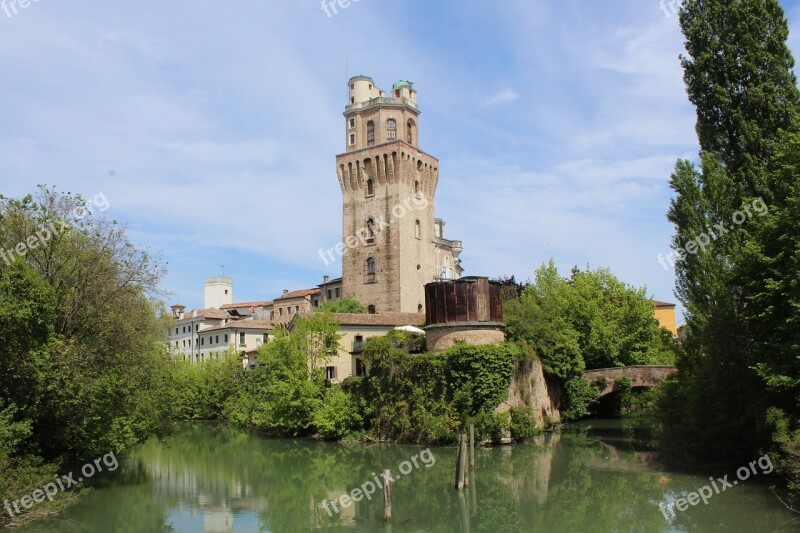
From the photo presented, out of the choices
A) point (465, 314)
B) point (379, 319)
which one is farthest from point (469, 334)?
point (379, 319)

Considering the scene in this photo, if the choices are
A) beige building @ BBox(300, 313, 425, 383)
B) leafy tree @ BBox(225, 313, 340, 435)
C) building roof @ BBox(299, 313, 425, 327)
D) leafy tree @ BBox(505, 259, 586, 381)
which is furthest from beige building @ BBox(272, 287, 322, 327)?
leafy tree @ BBox(505, 259, 586, 381)

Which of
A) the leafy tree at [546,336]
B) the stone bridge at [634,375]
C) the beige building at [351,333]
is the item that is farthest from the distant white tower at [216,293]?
the stone bridge at [634,375]

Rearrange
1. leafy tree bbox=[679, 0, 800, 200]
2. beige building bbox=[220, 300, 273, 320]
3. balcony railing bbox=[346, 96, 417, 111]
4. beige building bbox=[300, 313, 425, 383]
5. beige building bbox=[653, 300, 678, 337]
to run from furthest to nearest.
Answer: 1. beige building bbox=[220, 300, 273, 320]
2. beige building bbox=[653, 300, 678, 337]
3. balcony railing bbox=[346, 96, 417, 111]
4. beige building bbox=[300, 313, 425, 383]
5. leafy tree bbox=[679, 0, 800, 200]

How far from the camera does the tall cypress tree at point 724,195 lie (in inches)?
861

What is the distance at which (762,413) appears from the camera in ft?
64.2

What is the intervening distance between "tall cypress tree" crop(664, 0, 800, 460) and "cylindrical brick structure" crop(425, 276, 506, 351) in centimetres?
950

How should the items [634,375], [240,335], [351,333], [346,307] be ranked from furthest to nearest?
[240,335], [346,307], [351,333], [634,375]

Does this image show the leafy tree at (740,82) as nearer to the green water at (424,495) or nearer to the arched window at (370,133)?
the green water at (424,495)

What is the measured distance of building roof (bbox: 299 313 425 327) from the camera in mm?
50378

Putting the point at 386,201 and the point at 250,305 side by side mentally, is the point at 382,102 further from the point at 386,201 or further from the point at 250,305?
the point at 250,305

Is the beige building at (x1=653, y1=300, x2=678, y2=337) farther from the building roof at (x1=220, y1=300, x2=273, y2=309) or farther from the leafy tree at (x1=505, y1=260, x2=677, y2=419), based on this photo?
the building roof at (x1=220, y1=300, x2=273, y2=309)

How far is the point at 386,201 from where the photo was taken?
62406 millimetres

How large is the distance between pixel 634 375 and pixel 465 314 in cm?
1425

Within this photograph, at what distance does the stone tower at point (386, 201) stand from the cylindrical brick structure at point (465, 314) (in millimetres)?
25355
